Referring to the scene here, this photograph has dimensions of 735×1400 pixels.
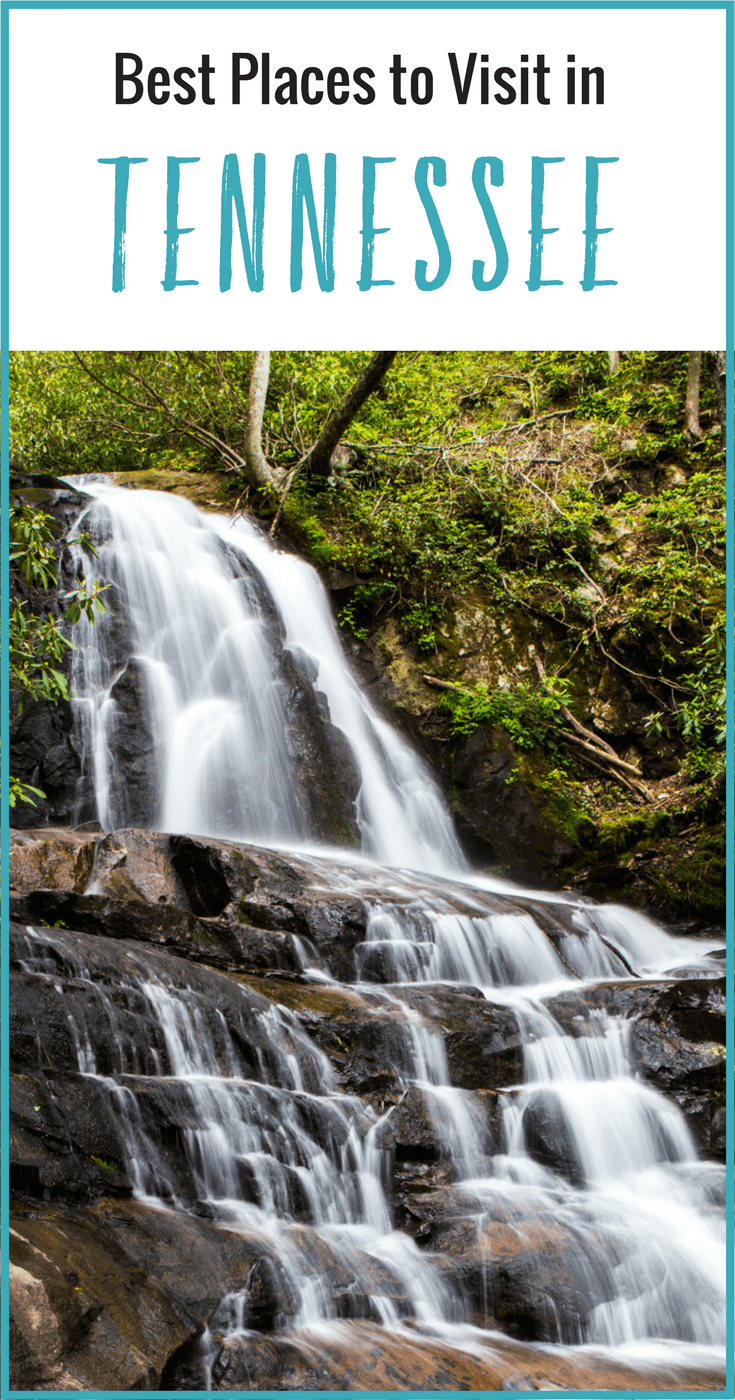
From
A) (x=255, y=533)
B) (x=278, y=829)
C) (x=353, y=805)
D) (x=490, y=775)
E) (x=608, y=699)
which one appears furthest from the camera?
(x=255, y=533)

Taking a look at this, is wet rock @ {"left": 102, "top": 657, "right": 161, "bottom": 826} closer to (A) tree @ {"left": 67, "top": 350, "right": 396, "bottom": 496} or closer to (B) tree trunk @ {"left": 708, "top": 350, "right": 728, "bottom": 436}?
(A) tree @ {"left": 67, "top": 350, "right": 396, "bottom": 496}

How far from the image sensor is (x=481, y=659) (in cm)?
1277

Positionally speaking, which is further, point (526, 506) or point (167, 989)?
point (526, 506)

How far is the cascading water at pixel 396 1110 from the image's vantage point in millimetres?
4344

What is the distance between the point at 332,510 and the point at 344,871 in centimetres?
749

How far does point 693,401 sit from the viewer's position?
16125 millimetres

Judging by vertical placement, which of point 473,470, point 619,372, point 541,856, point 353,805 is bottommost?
point 541,856

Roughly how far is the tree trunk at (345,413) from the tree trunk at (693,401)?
6606 mm

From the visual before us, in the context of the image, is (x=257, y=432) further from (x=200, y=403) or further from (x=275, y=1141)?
(x=275, y=1141)

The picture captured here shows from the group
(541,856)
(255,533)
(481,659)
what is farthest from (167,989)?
(255,533)

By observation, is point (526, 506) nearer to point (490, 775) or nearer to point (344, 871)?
point (490, 775)

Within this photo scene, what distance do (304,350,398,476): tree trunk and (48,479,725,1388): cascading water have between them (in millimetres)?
4919

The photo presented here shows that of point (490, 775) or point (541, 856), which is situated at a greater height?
point (490, 775)

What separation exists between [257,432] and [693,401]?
7.91 meters
